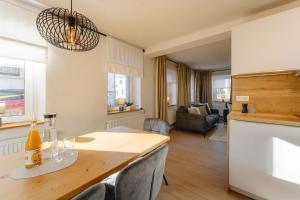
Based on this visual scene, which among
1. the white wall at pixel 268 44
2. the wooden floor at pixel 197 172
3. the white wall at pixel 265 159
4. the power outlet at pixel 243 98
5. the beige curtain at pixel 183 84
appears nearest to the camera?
the white wall at pixel 265 159

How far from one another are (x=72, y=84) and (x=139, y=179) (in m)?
1.96

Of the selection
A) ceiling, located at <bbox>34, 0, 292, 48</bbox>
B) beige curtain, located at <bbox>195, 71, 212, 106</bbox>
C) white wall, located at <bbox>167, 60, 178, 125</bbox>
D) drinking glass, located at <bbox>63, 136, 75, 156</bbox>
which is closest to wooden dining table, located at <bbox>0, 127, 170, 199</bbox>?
drinking glass, located at <bbox>63, 136, 75, 156</bbox>

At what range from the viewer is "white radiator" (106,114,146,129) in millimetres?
2809

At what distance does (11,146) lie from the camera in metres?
1.66

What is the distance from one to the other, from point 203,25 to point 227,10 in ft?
1.47

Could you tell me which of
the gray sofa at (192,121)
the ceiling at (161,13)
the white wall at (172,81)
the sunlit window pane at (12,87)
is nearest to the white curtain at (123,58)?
the ceiling at (161,13)

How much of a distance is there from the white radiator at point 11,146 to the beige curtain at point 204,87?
6.46 meters

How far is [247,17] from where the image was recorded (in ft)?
6.82

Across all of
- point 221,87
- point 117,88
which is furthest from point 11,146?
point 221,87

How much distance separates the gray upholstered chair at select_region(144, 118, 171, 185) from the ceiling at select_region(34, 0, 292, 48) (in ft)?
4.97

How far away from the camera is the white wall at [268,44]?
153cm

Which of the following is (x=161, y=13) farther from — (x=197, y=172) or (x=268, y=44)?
(x=197, y=172)

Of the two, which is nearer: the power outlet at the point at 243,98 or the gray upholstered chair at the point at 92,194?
the gray upholstered chair at the point at 92,194

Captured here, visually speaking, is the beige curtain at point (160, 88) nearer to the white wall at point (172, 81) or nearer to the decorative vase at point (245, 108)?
the white wall at point (172, 81)
